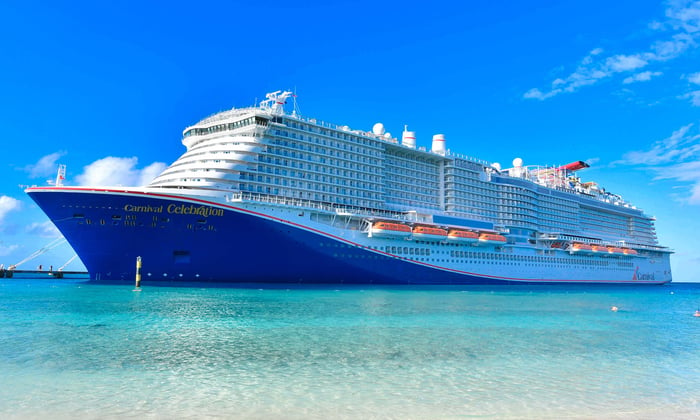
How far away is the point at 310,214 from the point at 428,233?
13.3 meters

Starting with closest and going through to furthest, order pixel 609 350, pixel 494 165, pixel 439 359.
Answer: pixel 439 359 → pixel 609 350 → pixel 494 165

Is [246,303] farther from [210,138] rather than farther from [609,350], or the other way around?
[210,138]

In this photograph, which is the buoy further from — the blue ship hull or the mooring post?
the blue ship hull

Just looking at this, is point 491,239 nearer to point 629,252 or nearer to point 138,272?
point 138,272

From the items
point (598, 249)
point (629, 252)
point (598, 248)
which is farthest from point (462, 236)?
point (629, 252)

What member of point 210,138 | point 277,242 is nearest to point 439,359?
point 277,242

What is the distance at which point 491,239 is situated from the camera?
180 feet

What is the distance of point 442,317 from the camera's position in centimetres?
2191

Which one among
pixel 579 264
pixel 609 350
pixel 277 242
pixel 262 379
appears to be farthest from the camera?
pixel 579 264

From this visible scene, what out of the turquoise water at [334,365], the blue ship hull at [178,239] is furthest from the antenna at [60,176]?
the turquoise water at [334,365]

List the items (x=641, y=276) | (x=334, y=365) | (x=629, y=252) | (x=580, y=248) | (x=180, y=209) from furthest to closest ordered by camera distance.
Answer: (x=641, y=276) → (x=629, y=252) → (x=580, y=248) → (x=180, y=209) → (x=334, y=365)

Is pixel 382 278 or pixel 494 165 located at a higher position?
pixel 494 165

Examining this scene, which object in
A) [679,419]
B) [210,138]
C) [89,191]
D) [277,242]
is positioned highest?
[210,138]

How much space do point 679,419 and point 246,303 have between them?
2050 centimetres
